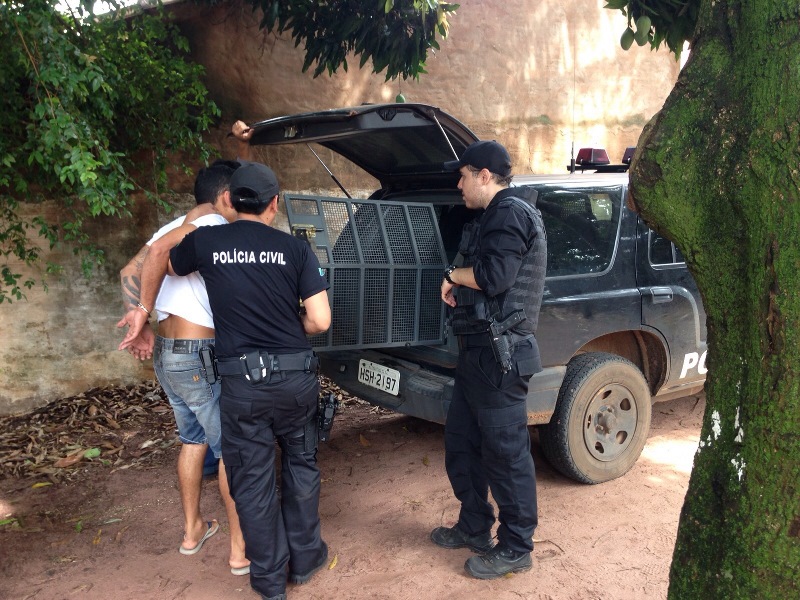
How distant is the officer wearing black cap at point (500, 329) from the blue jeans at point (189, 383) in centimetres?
119

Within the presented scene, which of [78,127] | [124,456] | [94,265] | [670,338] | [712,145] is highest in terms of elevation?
[78,127]

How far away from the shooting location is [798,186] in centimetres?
174

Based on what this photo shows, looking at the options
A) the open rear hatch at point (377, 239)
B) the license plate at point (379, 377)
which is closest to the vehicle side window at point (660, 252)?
the open rear hatch at point (377, 239)

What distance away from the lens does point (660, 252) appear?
4.20 m

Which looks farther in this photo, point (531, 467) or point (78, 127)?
point (78, 127)

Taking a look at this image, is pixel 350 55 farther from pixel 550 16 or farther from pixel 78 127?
pixel 78 127

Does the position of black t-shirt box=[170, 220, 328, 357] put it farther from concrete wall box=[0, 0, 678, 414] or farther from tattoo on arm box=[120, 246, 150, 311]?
concrete wall box=[0, 0, 678, 414]

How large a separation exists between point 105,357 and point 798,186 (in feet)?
18.0

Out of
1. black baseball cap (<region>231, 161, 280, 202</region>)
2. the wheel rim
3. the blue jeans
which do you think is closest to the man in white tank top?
the blue jeans

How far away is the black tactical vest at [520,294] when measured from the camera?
10.1 feet

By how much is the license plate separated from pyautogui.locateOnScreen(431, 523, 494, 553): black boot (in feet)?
2.68

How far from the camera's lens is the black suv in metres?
3.52

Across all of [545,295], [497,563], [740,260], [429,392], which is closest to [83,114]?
[429,392]

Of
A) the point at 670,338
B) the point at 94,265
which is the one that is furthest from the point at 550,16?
the point at 94,265
